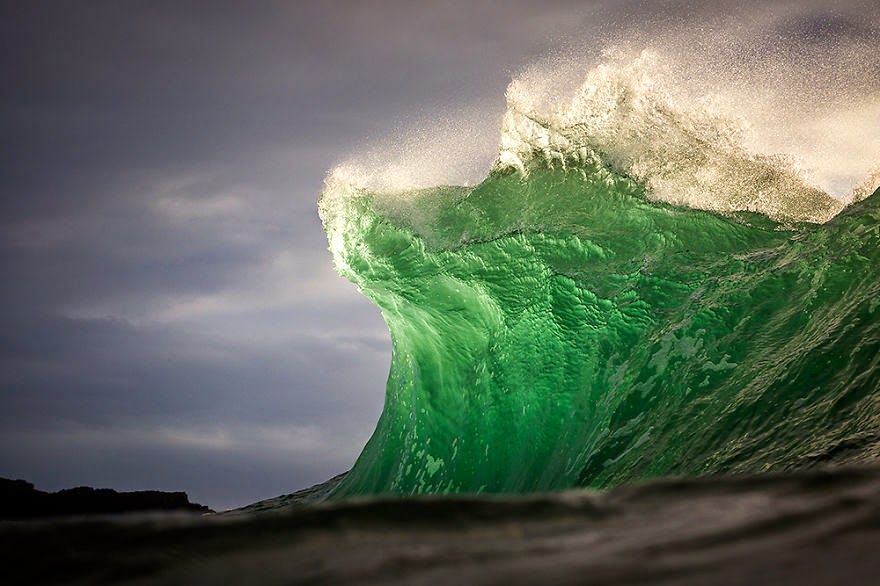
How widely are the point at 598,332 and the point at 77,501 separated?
9.08m

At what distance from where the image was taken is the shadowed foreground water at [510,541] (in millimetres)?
1287

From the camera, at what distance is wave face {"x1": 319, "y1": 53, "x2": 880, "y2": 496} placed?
455cm

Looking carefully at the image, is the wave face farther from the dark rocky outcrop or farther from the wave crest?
the dark rocky outcrop

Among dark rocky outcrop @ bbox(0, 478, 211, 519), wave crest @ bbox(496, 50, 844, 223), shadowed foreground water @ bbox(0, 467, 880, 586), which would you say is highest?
wave crest @ bbox(496, 50, 844, 223)

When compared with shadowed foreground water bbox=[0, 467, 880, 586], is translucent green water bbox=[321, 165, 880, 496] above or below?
above

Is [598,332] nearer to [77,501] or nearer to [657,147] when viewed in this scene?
[657,147]

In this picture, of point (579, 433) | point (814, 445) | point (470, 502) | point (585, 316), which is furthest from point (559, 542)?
point (585, 316)

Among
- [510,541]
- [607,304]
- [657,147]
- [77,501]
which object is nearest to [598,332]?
[607,304]

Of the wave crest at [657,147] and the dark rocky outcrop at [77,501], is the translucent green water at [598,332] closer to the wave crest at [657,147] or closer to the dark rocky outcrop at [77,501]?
the wave crest at [657,147]

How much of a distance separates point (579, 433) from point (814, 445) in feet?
7.83

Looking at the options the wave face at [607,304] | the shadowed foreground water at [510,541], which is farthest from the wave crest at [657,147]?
A: the shadowed foreground water at [510,541]

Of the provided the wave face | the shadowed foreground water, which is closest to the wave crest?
the wave face

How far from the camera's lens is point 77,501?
39.1 ft

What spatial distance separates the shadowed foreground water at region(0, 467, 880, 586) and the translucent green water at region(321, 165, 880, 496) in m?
1.90
